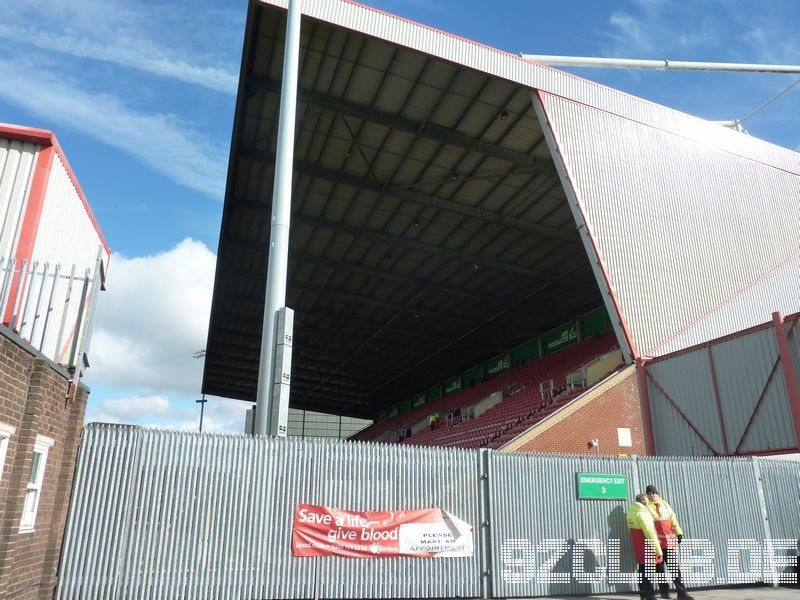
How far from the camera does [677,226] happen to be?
21.8 meters

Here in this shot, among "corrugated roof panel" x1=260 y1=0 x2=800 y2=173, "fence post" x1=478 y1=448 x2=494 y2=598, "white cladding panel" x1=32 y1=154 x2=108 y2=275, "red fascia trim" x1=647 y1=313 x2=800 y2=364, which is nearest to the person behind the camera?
"white cladding panel" x1=32 y1=154 x2=108 y2=275

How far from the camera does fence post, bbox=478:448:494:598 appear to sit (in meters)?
10.1

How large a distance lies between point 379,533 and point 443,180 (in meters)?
18.8

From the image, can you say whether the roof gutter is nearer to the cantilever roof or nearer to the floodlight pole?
the cantilever roof

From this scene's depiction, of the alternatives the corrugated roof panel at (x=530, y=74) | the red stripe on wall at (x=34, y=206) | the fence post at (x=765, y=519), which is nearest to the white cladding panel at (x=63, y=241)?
the red stripe on wall at (x=34, y=206)

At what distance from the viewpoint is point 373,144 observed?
24.5 m

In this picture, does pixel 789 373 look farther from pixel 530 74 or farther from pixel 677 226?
pixel 530 74

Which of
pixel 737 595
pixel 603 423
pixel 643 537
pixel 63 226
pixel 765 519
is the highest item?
pixel 63 226

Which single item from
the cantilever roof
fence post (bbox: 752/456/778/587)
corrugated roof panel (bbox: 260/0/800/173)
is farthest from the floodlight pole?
fence post (bbox: 752/456/778/587)

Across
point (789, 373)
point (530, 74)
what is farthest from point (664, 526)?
point (530, 74)

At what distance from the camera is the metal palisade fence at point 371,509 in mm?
8547

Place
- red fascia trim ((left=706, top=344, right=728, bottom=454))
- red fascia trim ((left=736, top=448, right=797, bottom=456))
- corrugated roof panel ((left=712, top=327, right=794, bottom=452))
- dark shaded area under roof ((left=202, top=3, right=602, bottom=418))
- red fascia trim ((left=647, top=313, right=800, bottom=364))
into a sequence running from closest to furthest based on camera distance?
red fascia trim ((left=736, top=448, right=797, bottom=456)) → corrugated roof panel ((left=712, top=327, right=794, bottom=452)) → red fascia trim ((left=647, top=313, right=800, bottom=364)) → red fascia trim ((left=706, top=344, right=728, bottom=454)) → dark shaded area under roof ((left=202, top=3, right=602, bottom=418))

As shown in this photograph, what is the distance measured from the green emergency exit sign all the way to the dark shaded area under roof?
14.1 m

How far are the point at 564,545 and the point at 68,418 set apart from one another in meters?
8.13
